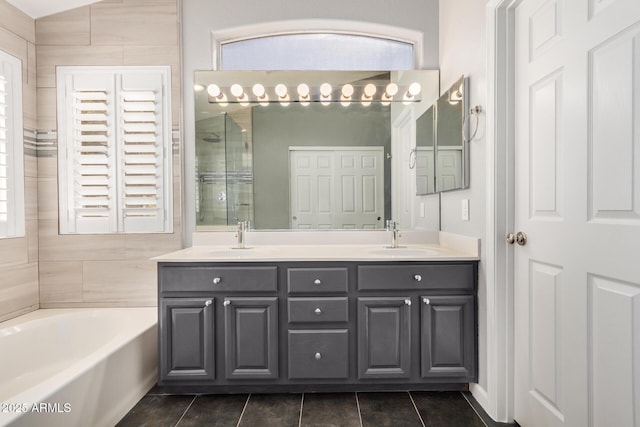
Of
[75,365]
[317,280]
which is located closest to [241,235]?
[317,280]

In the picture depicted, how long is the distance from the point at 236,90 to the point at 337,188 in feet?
3.37

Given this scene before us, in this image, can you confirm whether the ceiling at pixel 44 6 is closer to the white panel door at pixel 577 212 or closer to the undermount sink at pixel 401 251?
the undermount sink at pixel 401 251

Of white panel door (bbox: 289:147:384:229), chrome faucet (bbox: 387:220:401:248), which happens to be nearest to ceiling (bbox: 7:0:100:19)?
white panel door (bbox: 289:147:384:229)

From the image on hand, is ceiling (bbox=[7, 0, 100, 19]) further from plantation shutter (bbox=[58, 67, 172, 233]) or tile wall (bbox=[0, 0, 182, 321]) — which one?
plantation shutter (bbox=[58, 67, 172, 233])

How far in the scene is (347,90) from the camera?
107 inches

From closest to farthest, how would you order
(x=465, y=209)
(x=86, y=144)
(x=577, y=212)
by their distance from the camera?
(x=577, y=212)
(x=465, y=209)
(x=86, y=144)

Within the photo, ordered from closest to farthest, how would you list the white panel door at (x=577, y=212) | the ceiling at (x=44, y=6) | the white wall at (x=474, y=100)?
1. the white panel door at (x=577, y=212)
2. the white wall at (x=474, y=100)
3. the ceiling at (x=44, y=6)

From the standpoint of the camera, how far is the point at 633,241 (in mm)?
1154

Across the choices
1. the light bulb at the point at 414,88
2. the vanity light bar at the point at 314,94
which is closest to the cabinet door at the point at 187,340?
the vanity light bar at the point at 314,94

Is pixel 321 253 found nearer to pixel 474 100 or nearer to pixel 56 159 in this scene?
pixel 474 100

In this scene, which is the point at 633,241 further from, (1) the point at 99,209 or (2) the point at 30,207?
(2) the point at 30,207

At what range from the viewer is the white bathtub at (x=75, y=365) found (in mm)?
1457

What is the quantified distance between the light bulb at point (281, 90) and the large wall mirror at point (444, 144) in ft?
3.28

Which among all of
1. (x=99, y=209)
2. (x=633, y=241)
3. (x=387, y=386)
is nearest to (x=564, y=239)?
(x=633, y=241)
